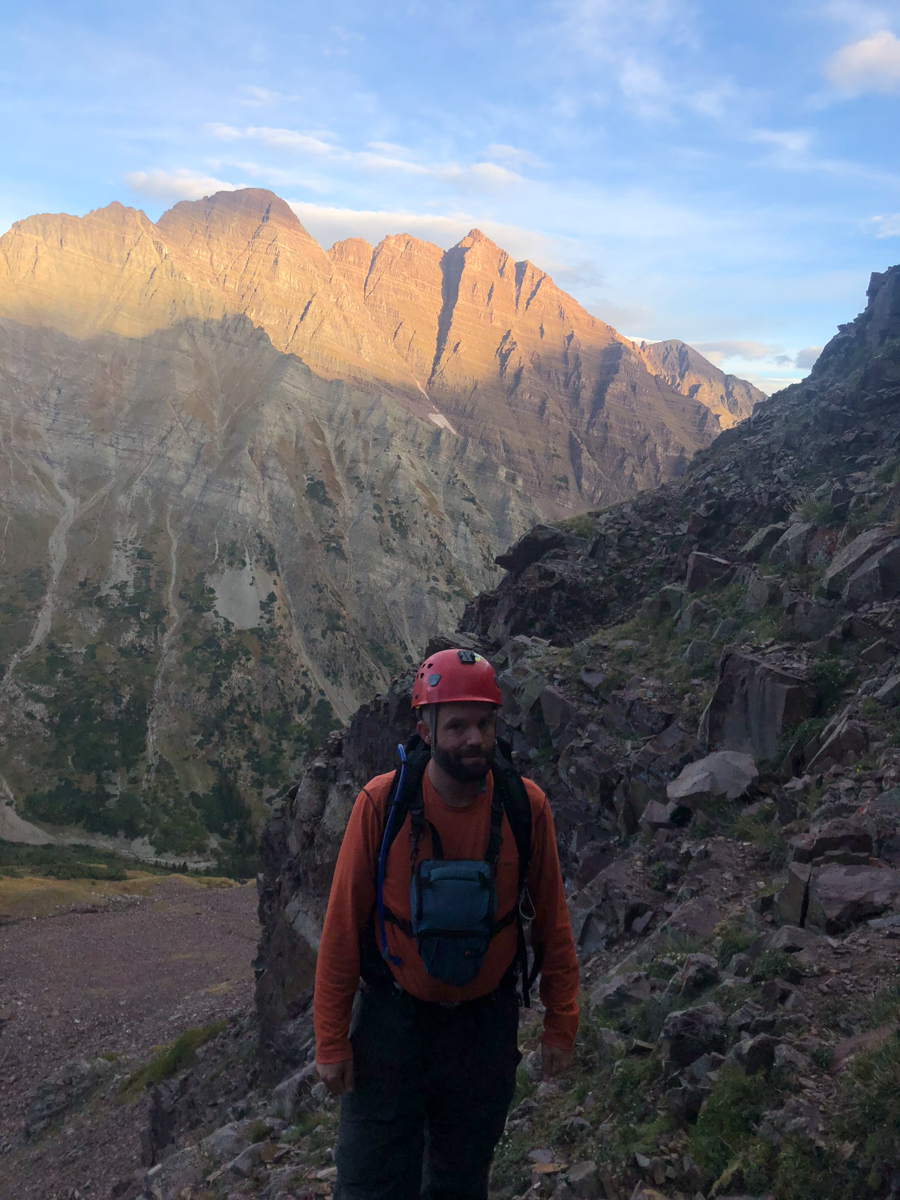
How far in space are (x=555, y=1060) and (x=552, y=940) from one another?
72 cm

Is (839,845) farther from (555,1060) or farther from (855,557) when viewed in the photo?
(855,557)

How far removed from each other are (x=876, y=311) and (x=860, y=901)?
Answer: 29878 millimetres

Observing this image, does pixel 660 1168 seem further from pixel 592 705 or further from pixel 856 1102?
pixel 592 705

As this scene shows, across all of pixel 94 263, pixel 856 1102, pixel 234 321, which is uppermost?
pixel 94 263

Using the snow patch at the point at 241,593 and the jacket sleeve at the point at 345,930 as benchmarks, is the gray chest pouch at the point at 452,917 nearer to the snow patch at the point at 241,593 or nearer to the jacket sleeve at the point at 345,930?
the jacket sleeve at the point at 345,930

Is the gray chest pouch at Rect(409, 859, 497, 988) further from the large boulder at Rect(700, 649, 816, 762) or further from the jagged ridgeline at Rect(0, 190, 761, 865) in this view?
the jagged ridgeline at Rect(0, 190, 761, 865)

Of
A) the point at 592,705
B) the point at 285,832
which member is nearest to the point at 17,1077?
the point at 285,832

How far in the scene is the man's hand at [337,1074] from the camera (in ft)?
14.4

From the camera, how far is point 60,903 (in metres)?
46.9

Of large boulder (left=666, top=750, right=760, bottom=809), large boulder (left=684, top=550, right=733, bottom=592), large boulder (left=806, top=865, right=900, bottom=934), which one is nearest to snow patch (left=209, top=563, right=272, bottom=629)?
large boulder (left=684, top=550, right=733, bottom=592)

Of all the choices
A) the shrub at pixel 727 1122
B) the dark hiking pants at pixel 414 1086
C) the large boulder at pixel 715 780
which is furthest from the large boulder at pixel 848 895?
the large boulder at pixel 715 780

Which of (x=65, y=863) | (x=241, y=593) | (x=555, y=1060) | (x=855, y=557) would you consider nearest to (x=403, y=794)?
(x=555, y=1060)

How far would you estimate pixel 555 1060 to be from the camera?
4730 mm

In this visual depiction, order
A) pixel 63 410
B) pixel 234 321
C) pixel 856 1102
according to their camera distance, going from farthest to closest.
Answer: pixel 234 321
pixel 63 410
pixel 856 1102
